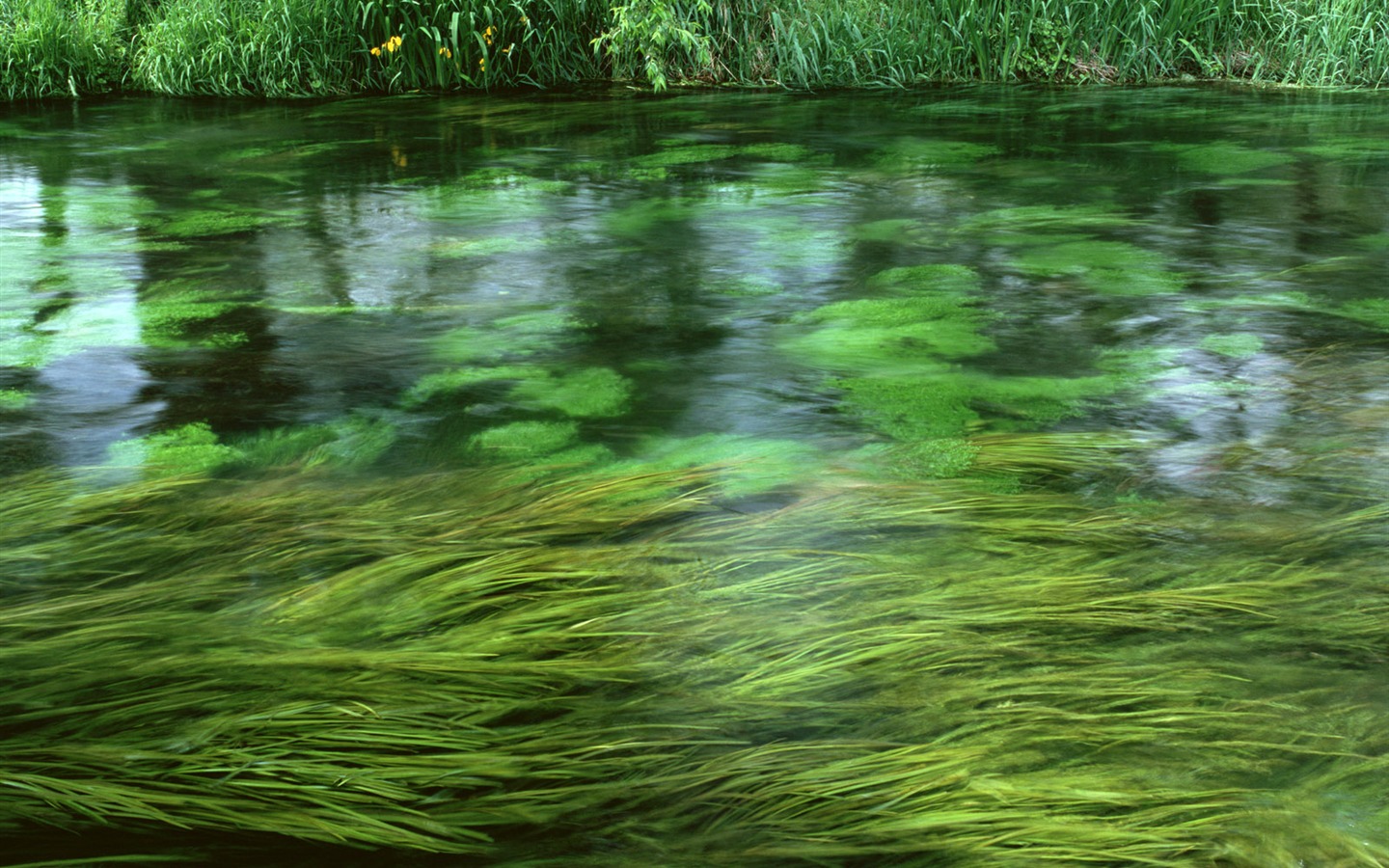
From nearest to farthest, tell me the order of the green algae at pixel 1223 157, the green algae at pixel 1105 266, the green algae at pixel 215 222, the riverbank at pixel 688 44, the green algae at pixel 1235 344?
the green algae at pixel 1235 344 < the green algae at pixel 1105 266 < the green algae at pixel 215 222 < the green algae at pixel 1223 157 < the riverbank at pixel 688 44

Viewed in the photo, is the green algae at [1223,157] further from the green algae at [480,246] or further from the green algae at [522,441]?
the green algae at [522,441]

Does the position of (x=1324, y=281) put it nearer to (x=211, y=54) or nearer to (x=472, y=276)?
(x=472, y=276)

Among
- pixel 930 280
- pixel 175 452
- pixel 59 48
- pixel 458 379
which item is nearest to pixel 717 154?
pixel 930 280

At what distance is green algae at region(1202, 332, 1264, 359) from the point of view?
2.27m

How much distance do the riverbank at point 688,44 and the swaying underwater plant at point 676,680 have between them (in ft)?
15.2

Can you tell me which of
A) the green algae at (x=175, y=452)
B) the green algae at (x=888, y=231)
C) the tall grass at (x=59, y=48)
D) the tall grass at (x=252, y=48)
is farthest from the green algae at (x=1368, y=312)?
the tall grass at (x=59, y=48)

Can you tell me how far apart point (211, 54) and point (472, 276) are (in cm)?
415

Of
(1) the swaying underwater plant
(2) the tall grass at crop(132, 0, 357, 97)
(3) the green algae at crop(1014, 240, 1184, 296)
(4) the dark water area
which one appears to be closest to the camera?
(1) the swaying underwater plant

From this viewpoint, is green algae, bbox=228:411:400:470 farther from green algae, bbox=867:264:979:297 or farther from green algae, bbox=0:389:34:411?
green algae, bbox=867:264:979:297

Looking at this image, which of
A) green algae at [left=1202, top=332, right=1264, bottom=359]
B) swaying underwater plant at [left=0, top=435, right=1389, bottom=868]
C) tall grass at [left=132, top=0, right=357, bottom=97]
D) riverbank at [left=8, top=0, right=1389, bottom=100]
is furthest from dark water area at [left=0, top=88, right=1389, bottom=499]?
tall grass at [left=132, top=0, right=357, bottom=97]

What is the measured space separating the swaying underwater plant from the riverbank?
15.2 feet

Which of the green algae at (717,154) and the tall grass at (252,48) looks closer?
the green algae at (717,154)

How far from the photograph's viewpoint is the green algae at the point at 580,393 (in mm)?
2076

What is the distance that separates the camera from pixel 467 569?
151 cm
